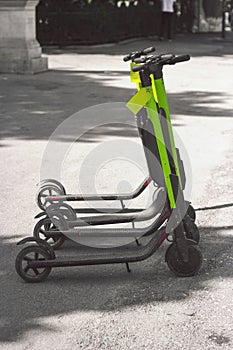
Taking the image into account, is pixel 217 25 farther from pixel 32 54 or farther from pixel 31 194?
pixel 31 194

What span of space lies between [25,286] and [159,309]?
0.84 m

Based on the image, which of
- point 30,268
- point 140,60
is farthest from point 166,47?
point 30,268

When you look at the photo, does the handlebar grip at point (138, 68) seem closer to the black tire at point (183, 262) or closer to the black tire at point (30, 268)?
the black tire at point (183, 262)

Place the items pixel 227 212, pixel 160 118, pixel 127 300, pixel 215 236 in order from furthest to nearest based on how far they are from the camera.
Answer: pixel 227 212
pixel 215 236
pixel 160 118
pixel 127 300

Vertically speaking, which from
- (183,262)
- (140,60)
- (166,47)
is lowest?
(166,47)

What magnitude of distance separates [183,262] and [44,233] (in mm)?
911

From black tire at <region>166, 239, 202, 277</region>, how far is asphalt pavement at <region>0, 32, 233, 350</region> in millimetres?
50

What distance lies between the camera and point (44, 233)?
5223 mm

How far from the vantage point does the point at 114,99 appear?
1244 cm

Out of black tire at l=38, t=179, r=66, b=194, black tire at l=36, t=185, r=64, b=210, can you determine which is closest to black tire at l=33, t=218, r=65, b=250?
black tire at l=36, t=185, r=64, b=210

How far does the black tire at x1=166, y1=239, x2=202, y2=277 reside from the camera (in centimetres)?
488

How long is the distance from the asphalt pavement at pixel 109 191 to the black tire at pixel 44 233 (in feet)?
0.32

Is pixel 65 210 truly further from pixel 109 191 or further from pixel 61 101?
pixel 61 101

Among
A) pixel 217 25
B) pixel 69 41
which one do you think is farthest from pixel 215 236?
pixel 217 25
